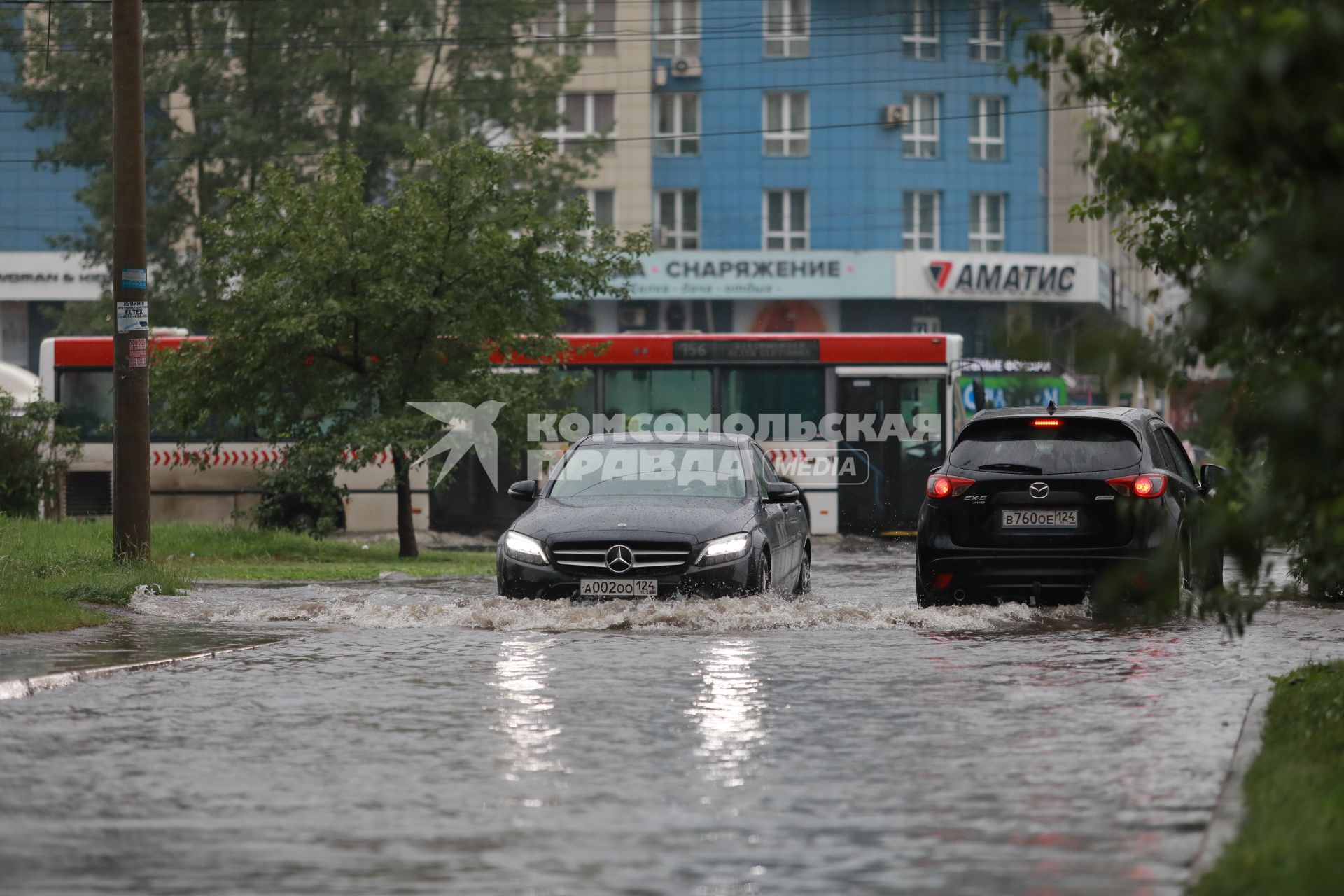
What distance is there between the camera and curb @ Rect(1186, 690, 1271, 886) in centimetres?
615

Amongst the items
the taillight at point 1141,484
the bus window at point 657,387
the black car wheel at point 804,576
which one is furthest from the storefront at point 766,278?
the taillight at point 1141,484

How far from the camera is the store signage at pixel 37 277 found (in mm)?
68438

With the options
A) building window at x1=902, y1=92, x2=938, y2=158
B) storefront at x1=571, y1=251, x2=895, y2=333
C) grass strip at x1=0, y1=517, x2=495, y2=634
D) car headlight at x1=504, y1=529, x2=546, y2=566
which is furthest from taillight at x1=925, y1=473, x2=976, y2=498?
building window at x1=902, y1=92, x2=938, y2=158

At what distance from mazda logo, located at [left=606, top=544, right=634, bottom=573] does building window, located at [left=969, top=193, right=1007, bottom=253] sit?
5011 cm

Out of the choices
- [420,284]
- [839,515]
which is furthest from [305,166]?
[420,284]

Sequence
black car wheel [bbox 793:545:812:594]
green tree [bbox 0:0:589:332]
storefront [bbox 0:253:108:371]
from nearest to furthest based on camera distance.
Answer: black car wheel [bbox 793:545:812:594]
green tree [bbox 0:0:589:332]
storefront [bbox 0:253:108:371]

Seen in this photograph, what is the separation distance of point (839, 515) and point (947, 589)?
1465 cm

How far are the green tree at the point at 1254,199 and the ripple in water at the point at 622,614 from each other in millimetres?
5920

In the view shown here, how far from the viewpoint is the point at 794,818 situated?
7.12m

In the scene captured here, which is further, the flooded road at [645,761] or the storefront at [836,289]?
the storefront at [836,289]

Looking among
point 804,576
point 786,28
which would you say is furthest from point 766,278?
point 804,576

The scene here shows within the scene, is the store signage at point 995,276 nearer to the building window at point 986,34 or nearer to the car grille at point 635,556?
the building window at point 986,34

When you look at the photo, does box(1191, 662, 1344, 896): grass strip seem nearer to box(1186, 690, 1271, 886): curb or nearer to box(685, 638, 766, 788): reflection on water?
box(1186, 690, 1271, 886): curb

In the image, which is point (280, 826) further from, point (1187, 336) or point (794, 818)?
point (1187, 336)
